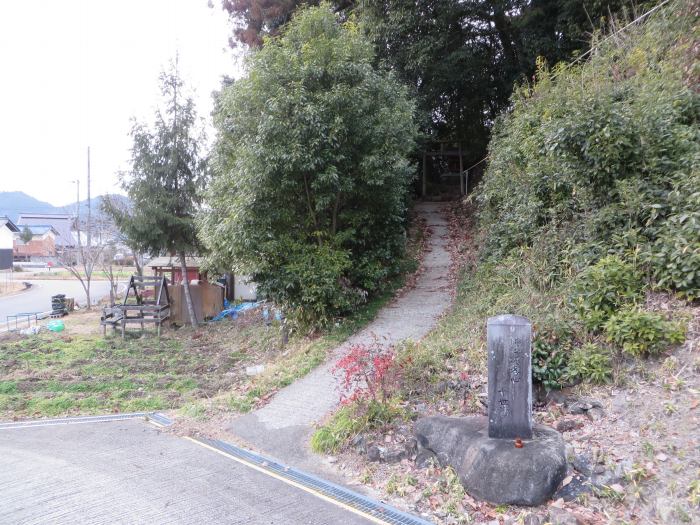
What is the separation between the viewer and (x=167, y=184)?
16.5m

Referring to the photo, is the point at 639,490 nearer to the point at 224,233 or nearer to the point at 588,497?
the point at 588,497

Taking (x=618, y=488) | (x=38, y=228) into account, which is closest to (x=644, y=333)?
(x=618, y=488)

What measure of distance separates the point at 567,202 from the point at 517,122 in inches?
157

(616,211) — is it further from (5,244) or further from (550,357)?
(5,244)

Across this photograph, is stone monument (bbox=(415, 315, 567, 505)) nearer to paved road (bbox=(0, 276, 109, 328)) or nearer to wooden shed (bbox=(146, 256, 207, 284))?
wooden shed (bbox=(146, 256, 207, 284))

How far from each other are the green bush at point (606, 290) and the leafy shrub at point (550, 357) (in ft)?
1.22

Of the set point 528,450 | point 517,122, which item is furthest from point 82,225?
point 528,450

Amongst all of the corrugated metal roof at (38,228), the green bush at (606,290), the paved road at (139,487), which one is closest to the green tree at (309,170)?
the paved road at (139,487)

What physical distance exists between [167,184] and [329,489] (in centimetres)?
1387

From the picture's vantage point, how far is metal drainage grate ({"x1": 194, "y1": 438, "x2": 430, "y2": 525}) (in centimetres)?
436

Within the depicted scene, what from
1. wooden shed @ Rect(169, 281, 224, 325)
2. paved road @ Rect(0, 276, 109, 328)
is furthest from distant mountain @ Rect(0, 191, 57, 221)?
wooden shed @ Rect(169, 281, 224, 325)

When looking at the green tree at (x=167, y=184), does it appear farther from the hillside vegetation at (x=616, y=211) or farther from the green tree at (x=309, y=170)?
the hillside vegetation at (x=616, y=211)

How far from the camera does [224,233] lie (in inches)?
404

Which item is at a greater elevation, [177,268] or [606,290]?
[177,268]
